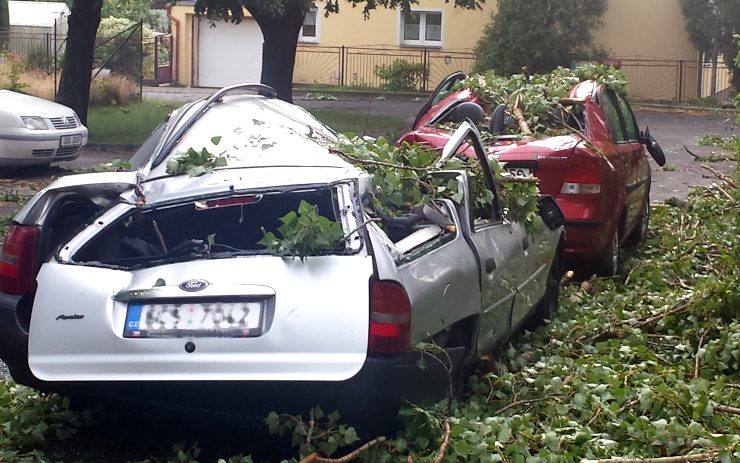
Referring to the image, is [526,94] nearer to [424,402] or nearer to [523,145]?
[523,145]

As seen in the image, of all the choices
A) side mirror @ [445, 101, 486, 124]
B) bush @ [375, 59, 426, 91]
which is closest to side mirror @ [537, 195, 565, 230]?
side mirror @ [445, 101, 486, 124]

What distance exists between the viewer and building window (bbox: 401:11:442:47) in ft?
131

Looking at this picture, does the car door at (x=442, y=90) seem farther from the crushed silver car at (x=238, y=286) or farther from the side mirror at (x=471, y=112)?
the crushed silver car at (x=238, y=286)

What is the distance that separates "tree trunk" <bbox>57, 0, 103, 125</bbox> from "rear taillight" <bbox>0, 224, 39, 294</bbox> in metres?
16.0

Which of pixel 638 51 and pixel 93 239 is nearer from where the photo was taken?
pixel 93 239

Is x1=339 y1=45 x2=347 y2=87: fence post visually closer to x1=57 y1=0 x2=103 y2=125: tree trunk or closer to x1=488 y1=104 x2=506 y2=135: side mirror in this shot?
x1=57 y1=0 x2=103 y2=125: tree trunk

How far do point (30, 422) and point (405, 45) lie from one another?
35729 mm

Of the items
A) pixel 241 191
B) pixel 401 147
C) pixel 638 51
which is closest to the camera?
pixel 241 191

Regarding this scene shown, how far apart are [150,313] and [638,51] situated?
34548 mm

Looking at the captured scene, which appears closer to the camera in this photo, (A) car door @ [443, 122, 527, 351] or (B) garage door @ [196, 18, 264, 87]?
(A) car door @ [443, 122, 527, 351]

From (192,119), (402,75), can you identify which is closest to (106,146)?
(192,119)

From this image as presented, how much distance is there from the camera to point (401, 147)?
6359mm

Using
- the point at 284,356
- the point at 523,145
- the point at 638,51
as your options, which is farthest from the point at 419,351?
the point at 638,51

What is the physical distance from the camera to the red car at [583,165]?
8.51m
